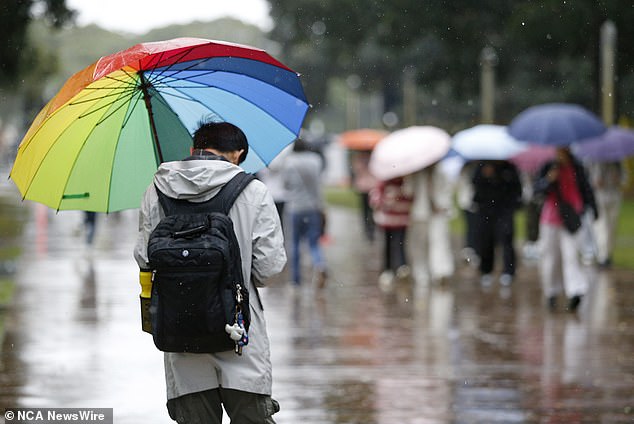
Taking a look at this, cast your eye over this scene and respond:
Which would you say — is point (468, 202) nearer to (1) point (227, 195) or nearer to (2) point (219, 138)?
(2) point (219, 138)

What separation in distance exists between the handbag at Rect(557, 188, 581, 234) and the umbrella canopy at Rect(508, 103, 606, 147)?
82 centimetres

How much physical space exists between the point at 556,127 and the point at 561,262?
5.04 ft

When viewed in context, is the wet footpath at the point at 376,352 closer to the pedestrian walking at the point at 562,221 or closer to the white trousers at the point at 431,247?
the white trousers at the point at 431,247

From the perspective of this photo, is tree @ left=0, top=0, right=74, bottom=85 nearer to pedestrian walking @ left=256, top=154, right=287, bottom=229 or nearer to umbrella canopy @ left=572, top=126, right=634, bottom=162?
pedestrian walking @ left=256, top=154, right=287, bottom=229

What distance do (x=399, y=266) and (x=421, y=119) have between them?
173 ft

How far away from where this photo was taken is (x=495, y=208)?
1530 centimetres

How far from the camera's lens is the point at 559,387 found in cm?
834

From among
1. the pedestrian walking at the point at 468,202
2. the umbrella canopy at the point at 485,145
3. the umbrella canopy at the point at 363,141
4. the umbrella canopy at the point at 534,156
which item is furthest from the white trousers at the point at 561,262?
the umbrella canopy at the point at 363,141

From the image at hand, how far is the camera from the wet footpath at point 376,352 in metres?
7.72

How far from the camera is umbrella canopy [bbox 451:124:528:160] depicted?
15297 mm

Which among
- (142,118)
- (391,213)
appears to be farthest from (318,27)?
(142,118)

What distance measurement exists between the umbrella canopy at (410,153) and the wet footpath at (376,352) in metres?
1.32

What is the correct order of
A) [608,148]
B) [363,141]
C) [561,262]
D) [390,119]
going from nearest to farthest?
[561,262] < [608,148] < [363,141] < [390,119]

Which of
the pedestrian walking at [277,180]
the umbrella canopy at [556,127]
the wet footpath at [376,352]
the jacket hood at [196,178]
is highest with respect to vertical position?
the umbrella canopy at [556,127]
